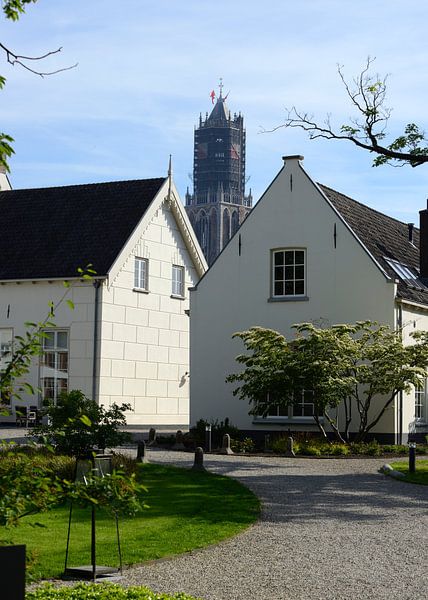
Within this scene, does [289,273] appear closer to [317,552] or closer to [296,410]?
[296,410]

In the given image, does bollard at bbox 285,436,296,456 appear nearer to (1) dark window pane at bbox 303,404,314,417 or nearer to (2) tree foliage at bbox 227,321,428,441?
(2) tree foliage at bbox 227,321,428,441

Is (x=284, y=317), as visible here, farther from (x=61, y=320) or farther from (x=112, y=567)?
(x=112, y=567)

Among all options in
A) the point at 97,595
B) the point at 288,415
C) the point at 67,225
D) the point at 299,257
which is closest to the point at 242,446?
the point at 288,415

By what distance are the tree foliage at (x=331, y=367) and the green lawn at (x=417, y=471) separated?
3.17m

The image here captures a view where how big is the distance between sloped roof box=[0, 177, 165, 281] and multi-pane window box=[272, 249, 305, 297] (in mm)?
7323

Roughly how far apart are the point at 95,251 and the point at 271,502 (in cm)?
2154

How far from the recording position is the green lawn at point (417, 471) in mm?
18719

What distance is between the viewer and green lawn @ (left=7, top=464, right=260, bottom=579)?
10.7 meters

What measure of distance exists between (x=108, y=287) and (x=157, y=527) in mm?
22190

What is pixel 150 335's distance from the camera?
37.0 metres

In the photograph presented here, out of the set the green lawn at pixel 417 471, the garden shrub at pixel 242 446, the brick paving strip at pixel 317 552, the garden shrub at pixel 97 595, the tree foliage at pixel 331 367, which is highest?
the tree foliage at pixel 331 367

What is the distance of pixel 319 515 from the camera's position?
550 inches

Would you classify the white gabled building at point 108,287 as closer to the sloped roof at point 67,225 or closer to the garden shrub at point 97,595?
the sloped roof at point 67,225

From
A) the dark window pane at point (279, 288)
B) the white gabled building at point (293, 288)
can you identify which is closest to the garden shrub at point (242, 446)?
the white gabled building at point (293, 288)
